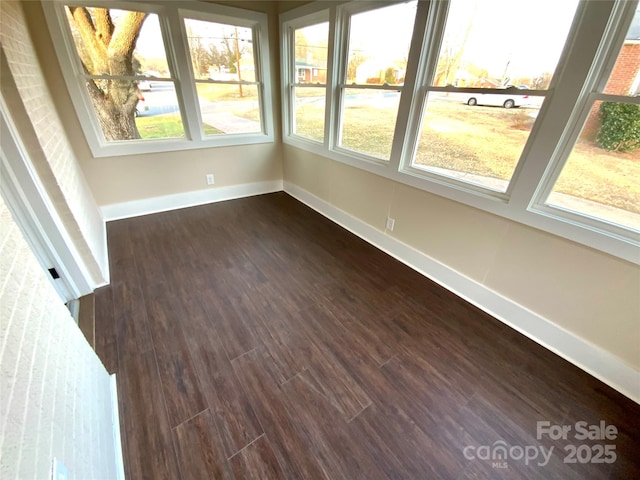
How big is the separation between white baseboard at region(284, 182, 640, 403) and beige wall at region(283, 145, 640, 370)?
0.04 metres

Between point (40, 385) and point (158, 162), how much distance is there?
3.03 m

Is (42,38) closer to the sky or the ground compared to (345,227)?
closer to the sky

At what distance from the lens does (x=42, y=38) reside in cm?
236

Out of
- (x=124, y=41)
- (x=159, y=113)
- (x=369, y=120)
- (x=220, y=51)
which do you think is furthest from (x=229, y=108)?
(x=369, y=120)

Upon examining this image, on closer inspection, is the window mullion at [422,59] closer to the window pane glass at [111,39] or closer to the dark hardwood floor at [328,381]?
the dark hardwood floor at [328,381]

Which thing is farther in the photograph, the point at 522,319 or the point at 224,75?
the point at 224,75

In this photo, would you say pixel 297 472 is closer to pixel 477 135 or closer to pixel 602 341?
pixel 602 341

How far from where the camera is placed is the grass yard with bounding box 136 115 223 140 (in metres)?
3.10

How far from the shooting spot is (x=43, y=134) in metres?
1.83

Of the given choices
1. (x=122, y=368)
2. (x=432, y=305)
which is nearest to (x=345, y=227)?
(x=432, y=305)

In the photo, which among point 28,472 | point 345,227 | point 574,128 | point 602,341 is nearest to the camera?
point 28,472

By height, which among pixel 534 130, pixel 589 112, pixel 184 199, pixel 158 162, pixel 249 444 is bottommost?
pixel 249 444

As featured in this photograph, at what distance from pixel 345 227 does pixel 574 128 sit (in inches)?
82.6

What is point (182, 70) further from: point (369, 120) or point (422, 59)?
point (422, 59)
